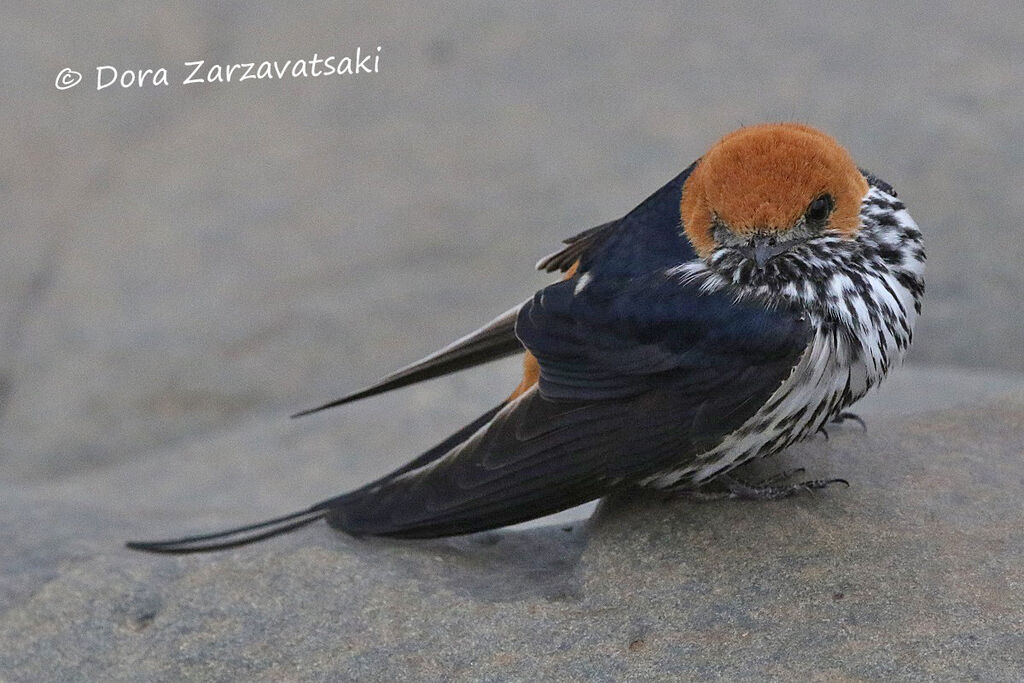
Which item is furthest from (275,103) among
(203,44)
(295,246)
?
(295,246)

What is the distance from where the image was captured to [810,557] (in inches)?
114

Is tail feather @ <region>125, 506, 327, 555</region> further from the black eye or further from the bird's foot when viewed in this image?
the black eye

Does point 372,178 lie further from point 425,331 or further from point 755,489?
point 755,489

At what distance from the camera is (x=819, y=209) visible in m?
2.94

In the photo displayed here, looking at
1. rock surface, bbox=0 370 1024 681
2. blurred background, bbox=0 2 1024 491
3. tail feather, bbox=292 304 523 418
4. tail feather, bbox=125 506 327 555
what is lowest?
rock surface, bbox=0 370 1024 681

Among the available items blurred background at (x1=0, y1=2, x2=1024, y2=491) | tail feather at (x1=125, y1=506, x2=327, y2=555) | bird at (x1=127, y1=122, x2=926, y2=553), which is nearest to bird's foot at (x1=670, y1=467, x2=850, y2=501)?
bird at (x1=127, y1=122, x2=926, y2=553)

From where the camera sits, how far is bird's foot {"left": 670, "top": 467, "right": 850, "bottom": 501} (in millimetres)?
3102

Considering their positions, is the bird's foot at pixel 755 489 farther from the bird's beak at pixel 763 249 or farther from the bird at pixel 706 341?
the bird's beak at pixel 763 249

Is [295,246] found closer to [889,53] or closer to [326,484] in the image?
[326,484]

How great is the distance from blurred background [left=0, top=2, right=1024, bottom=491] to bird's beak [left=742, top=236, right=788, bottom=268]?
2.16 meters

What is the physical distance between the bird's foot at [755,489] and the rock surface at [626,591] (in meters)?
0.02

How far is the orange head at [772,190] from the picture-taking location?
287 cm

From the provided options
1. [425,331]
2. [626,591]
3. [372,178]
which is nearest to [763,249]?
[626,591]

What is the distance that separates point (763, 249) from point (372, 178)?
11.7 ft
